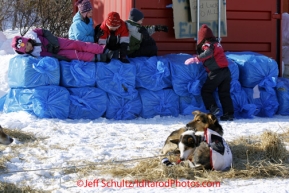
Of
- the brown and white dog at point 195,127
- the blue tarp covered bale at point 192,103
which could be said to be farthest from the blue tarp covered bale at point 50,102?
the brown and white dog at point 195,127

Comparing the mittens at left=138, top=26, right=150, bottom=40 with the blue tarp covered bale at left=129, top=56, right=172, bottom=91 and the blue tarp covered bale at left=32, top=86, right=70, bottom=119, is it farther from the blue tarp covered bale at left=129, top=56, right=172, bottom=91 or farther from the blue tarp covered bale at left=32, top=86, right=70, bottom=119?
the blue tarp covered bale at left=32, top=86, right=70, bottom=119

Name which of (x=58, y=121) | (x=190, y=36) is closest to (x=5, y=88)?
(x=58, y=121)

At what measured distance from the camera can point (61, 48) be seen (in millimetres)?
8289

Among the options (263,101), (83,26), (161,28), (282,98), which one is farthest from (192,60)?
(83,26)

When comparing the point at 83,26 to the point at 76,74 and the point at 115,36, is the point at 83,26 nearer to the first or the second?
the point at 115,36

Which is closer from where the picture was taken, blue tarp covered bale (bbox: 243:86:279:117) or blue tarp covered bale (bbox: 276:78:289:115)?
blue tarp covered bale (bbox: 243:86:279:117)

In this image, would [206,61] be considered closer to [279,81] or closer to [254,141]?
[279,81]

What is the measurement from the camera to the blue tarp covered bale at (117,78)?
822 cm

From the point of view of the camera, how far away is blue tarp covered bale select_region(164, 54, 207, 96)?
27.6 ft

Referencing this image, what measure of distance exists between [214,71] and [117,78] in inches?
60.5

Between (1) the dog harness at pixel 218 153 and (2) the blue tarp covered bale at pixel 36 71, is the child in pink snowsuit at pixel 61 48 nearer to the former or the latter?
(2) the blue tarp covered bale at pixel 36 71

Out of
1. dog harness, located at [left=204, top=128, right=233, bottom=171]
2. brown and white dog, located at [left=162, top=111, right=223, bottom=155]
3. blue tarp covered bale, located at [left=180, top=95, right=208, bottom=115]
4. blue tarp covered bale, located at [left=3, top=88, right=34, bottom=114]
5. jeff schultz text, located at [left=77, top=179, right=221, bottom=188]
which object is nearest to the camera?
jeff schultz text, located at [left=77, top=179, right=221, bottom=188]

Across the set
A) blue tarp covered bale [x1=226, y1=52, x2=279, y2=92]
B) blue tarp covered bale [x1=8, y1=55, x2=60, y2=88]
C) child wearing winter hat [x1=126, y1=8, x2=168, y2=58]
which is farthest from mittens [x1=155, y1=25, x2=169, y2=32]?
blue tarp covered bale [x1=8, y1=55, x2=60, y2=88]

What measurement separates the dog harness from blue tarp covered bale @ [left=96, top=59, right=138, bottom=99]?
327 centimetres
